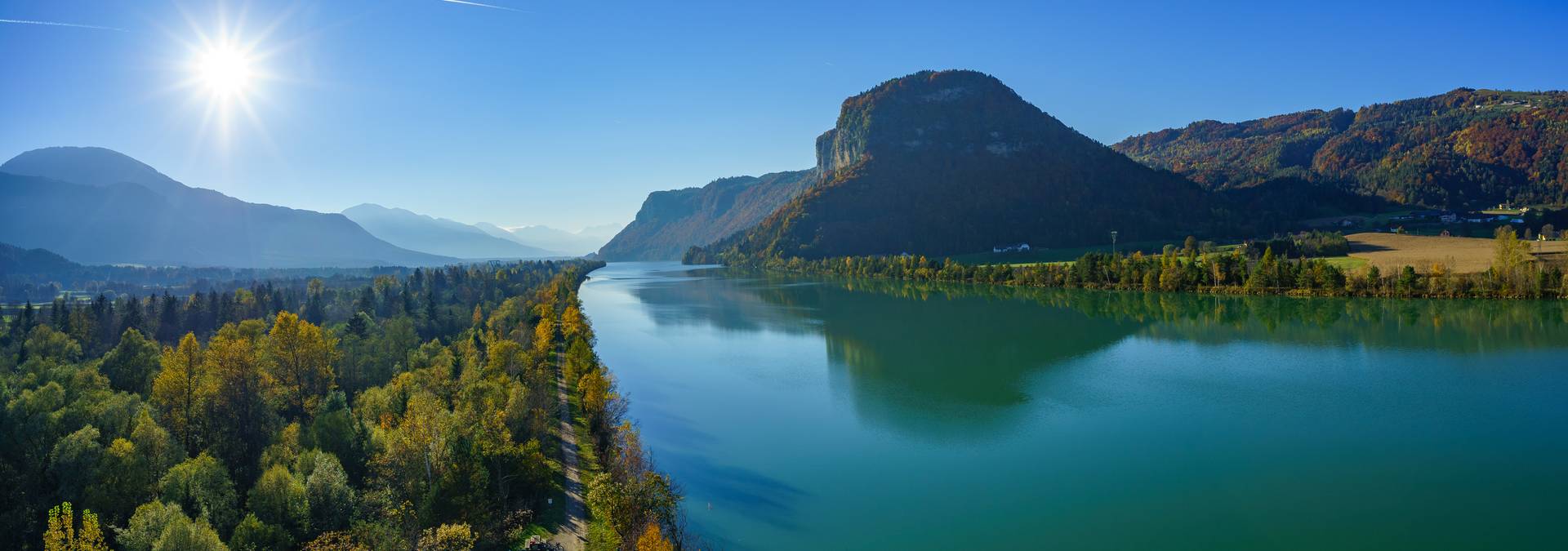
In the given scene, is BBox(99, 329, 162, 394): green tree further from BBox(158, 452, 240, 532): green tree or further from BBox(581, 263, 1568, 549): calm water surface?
BBox(581, 263, 1568, 549): calm water surface

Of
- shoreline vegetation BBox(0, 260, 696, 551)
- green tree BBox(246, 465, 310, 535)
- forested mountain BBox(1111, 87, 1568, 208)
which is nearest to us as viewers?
shoreline vegetation BBox(0, 260, 696, 551)

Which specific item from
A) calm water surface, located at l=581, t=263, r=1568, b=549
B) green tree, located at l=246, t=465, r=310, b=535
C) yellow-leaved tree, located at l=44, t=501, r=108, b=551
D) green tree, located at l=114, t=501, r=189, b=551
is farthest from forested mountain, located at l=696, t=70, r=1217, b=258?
yellow-leaved tree, located at l=44, t=501, r=108, b=551

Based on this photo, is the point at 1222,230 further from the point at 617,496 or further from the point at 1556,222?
the point at 617,496

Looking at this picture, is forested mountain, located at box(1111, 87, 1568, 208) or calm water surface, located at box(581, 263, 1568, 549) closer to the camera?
calm water surface, located at box(581, 263, 1568, 549)

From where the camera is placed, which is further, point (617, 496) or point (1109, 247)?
point (1109, 247)

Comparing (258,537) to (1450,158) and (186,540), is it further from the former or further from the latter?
(1450,158)

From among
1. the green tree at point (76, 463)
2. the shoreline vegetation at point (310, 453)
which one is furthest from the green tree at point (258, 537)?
the green tree at point (76, 463)

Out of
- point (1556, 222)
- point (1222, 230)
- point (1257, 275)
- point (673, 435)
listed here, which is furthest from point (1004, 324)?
point (1556, 222)
